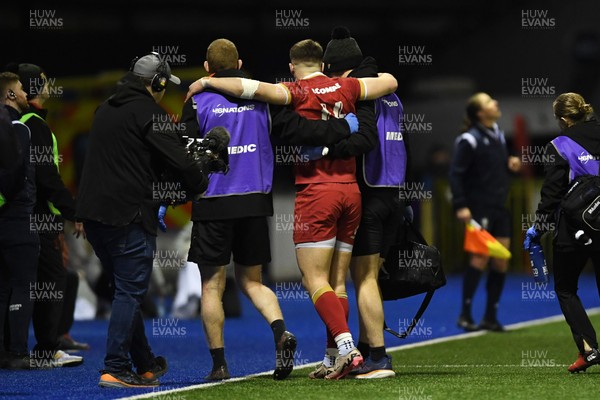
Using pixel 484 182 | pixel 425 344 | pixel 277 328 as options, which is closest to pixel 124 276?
pixel 277 328

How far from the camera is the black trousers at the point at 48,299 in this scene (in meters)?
10.2

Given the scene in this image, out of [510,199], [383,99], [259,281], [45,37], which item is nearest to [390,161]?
[383,99]

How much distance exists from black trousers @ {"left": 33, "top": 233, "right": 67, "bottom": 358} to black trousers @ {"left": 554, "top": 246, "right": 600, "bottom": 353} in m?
3.94

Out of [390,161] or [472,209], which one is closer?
[390,161]

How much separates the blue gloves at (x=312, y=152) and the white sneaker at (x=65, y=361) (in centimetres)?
279

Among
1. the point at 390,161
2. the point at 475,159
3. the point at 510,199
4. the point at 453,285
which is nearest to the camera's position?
the point at 390,161

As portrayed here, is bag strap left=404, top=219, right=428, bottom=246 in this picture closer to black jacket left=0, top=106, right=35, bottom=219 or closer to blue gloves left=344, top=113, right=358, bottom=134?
blue gloves left=344, top=113, right=358, bottom=134

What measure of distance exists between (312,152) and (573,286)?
2146 millimetres

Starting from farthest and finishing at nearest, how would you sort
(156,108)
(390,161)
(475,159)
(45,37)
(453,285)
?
(45,37) < (453,285) < (475,159) < (390,161) < (156,108)

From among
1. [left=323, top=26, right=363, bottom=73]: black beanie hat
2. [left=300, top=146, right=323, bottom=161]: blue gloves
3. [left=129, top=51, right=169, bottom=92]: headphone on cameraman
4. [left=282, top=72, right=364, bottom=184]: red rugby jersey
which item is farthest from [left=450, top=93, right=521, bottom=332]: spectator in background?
[left=129, top=51, right=169, bottom=92]: headphone on cameraman

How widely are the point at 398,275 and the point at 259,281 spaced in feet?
3.45

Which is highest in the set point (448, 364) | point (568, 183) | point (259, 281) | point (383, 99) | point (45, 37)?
point (45, 37)

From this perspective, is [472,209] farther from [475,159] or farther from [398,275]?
[398,275]

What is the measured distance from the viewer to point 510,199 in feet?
74.7
